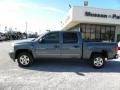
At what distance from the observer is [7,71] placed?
10.6 meters

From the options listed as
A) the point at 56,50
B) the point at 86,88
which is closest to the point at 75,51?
the point at 56,50

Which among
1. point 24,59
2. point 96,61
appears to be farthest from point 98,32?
point 24,59

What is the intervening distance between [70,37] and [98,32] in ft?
84.2

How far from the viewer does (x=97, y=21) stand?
34375mm

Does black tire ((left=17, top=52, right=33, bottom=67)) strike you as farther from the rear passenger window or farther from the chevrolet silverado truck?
the rear passenger window

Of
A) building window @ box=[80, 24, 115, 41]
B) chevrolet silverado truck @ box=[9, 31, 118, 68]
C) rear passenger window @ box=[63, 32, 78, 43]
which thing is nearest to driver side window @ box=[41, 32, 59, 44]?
chevrolet silverado truck @ box=[9, 31, 118, 68]

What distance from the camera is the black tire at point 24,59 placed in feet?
38.7

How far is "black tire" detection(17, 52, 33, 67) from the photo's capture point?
11.8m

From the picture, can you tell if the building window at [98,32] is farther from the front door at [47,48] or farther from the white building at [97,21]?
the front door at [47,48]

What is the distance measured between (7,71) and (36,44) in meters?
2.04

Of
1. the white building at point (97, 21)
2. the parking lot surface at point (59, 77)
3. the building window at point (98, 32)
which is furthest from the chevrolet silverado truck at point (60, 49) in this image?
the building window at point (98, 32)

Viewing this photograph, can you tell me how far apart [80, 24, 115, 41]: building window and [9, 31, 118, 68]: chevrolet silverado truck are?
24.5 m

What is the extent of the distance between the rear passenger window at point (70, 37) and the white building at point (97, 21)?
21418mm

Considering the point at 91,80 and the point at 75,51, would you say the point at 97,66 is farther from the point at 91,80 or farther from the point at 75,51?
the point at 91,80
